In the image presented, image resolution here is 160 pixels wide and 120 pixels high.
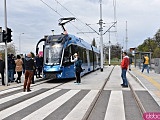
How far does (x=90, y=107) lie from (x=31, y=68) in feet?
16.3

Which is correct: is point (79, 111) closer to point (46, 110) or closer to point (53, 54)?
point (46, 110)

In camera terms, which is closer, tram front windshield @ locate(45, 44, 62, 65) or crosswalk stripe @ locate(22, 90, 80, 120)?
crosswalk stripe @ locate(22, 90, 80, 120)

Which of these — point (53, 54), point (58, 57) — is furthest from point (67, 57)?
point (53, 54)

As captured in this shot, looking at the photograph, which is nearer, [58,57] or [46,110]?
[46,110]

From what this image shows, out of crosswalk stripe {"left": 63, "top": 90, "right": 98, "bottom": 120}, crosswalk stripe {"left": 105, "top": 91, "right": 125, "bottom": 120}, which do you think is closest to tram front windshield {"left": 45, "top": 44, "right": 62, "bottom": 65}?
crosswalk stripe {"left": 63, "top": 90, "right": 98, "bottom": 120}

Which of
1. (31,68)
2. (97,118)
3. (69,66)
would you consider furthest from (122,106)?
(69,66)

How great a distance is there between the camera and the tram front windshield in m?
17.8

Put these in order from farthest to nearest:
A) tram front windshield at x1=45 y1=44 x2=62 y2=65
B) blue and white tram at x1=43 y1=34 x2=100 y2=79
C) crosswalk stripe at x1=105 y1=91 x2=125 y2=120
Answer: tram front windshield at x1=45 y1=44 x2=62 y2=65 < blue and white tram at x1=43 y1=34 x2=100 y2=79 < crosswalk stripe at x1=105 y1=91 x2=125 y2=120

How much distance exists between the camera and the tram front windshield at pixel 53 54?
17795 millimetres

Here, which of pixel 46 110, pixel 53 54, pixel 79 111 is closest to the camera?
pixel 79 111

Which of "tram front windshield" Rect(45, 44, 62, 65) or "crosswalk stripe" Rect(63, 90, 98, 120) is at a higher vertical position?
"tram front windshield" Rect(45, 44, 62, 65)

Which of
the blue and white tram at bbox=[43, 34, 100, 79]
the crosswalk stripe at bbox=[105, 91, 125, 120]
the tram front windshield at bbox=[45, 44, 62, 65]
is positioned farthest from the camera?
the tram front windshield at bbox=[45, 44, 62, 65]

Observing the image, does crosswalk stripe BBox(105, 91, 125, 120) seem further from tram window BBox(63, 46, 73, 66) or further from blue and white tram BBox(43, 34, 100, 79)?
tram window BBox(63, 46, 73, 66)

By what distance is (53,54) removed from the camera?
18031mm
